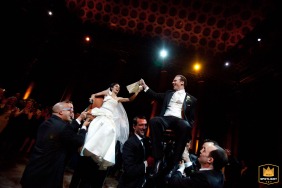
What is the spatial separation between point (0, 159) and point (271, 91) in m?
10.1

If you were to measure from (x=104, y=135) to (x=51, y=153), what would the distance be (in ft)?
2.51

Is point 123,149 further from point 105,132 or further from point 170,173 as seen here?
point 170,173

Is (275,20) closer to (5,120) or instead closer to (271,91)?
(271,91)

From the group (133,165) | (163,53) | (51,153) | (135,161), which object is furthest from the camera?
(163,53)

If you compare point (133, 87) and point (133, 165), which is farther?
point (133, 87)

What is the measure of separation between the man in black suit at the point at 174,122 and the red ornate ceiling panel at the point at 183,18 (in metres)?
7.85

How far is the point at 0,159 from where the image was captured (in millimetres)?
4895

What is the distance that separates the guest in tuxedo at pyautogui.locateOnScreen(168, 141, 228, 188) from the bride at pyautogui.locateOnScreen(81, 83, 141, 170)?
3.46 ft

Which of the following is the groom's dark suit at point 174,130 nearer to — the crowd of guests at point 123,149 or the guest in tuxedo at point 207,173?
the crowd of guests at point 123,149

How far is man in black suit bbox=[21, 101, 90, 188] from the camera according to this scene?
234cm

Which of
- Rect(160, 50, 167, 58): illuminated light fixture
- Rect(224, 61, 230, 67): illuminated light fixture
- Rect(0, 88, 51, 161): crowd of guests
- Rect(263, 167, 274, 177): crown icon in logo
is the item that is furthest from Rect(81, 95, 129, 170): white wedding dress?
Rect(224, 61, 230, 67): illuminated light fixture

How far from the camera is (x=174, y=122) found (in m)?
2.82

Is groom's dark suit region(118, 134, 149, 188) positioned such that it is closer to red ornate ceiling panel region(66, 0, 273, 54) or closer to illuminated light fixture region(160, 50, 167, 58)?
illuminated light fixture region(160, 50, 167, 58)

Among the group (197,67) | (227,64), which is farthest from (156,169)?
(227,64)
